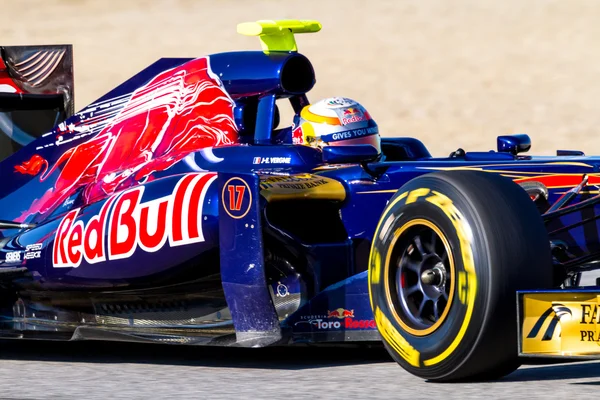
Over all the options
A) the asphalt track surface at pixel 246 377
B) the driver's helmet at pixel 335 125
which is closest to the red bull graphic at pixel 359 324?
the asphalt track surface at pixel 246 377

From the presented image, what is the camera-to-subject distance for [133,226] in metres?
6.32

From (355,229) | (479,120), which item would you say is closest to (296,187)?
(355,229)

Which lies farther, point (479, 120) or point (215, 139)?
point (479, 120)

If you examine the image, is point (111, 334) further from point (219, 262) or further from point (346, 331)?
point (346, 331)

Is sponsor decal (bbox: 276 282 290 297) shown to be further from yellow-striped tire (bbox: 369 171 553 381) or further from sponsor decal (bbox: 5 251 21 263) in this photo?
sponsor decal (bbox: 5 251 21 263)

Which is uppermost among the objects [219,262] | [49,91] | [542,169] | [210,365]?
[49,91]

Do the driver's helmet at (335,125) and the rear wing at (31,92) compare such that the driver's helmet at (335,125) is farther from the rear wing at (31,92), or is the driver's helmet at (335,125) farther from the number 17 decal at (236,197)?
the rear wing at (31,92)

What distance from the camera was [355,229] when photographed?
5.86m

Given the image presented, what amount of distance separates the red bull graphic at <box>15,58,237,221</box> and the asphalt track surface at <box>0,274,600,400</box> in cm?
95

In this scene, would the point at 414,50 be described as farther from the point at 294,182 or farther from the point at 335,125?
the point at 294,182

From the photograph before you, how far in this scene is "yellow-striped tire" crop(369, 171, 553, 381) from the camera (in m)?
4.66

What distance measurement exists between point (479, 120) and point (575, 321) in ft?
62.6

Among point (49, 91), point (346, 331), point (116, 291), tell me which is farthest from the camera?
point (49, 91)

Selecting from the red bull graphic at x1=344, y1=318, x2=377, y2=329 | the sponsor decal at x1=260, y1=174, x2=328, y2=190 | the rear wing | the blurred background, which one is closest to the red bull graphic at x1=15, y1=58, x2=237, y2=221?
the rear wing
